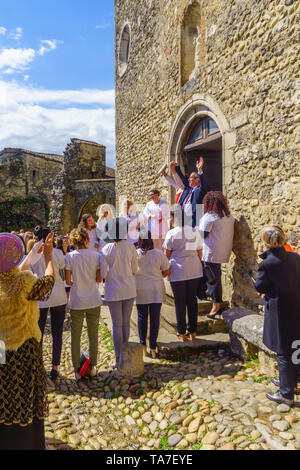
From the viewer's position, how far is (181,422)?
110 inches

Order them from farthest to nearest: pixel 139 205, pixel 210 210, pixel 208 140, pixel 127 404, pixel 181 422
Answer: pixel 139 205 → pixel 208 140 → pixel 210 210 → pixel 127 404 → pixel 181 422

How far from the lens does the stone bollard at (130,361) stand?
3.59 m

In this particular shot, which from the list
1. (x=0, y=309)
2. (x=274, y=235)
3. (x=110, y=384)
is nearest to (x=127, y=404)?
(x=110, y=384)

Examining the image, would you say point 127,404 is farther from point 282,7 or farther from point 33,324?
point 282,7

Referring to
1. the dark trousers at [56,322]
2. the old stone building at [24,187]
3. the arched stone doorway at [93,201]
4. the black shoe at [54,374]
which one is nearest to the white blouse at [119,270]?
the dark trousers at [56,322]

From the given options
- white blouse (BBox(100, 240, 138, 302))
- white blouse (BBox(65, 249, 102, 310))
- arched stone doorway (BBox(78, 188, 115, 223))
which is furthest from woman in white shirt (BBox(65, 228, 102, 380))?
arched stone doorway (BBox(78, 188, 115, 223))

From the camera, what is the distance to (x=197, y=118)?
20.3 feet

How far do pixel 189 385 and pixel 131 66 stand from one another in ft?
29.5

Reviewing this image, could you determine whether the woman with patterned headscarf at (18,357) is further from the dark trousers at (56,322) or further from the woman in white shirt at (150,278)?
→ the woman in white shirt at (150,278)

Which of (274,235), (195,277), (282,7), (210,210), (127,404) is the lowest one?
(127,404)

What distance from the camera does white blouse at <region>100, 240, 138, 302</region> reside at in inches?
145

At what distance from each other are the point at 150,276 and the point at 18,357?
6.39 ft

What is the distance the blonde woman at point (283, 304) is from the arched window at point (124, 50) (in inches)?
361

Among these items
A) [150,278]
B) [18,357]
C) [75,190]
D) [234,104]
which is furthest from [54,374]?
[75,190]
